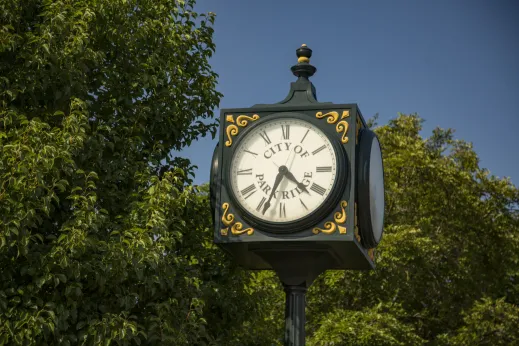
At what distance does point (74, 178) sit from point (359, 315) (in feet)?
39.9

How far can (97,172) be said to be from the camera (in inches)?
258

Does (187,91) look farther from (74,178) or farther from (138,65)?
(74,178)

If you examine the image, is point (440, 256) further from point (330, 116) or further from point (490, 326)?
point (330, 116)

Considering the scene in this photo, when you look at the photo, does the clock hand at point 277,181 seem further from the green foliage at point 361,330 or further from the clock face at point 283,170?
the green foliage at point 361,330

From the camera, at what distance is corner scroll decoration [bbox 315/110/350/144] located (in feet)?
16.5

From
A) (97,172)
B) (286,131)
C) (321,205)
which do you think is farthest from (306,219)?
(97,172)

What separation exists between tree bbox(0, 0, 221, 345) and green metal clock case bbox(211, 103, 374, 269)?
2.97ft

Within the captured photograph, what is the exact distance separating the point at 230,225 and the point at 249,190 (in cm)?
23

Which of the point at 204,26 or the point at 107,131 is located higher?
the point at 204,26

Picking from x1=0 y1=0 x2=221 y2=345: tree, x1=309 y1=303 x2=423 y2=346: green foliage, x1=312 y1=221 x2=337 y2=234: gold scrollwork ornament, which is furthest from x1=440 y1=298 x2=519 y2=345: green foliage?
x1=312 y1=221 x2=337 y2=234: gold scrollwork ornament

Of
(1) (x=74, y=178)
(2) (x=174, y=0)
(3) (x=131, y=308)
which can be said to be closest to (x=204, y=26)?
(2) (x=174, y=0)

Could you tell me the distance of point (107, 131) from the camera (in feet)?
22.4

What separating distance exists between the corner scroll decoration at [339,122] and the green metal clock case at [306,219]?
18mm

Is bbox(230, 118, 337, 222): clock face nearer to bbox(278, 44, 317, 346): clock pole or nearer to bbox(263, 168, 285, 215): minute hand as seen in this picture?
bbox(263, 168, 285, 215): minute hand
